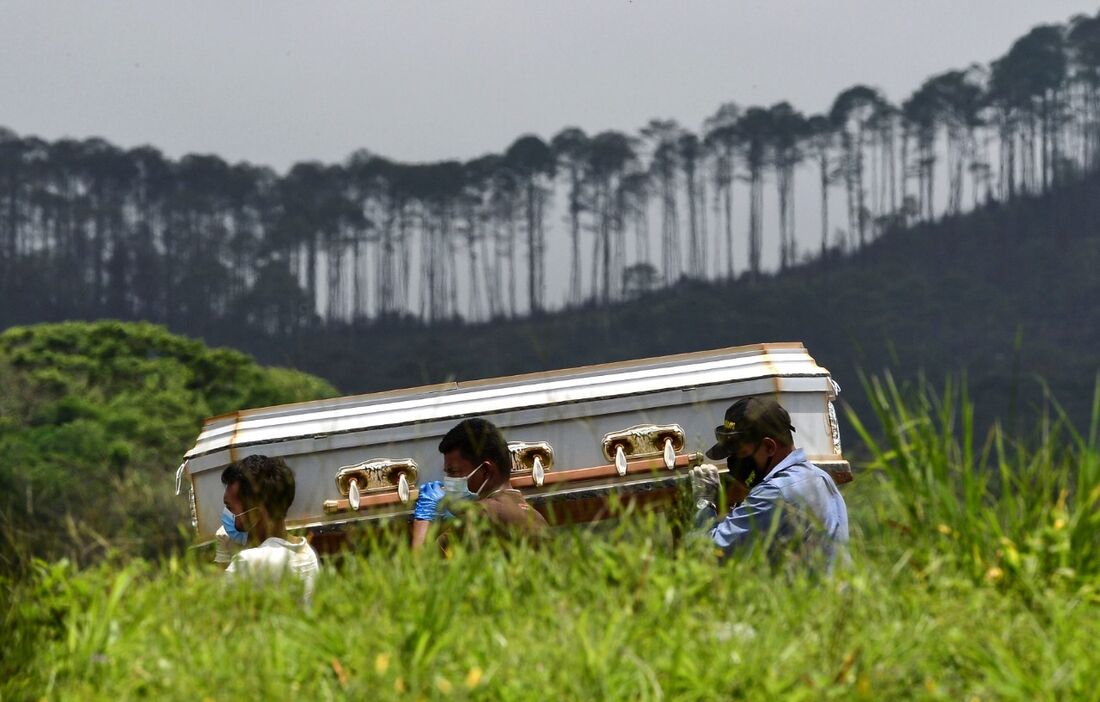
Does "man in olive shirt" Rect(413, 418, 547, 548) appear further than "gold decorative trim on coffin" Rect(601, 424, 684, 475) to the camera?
No

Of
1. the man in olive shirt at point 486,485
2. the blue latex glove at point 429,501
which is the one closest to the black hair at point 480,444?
the man in olive shirt at point 486,485

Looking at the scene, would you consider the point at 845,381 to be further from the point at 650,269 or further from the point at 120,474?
the point at 120,474

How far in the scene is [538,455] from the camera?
743 cm

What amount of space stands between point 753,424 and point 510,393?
2.71 m

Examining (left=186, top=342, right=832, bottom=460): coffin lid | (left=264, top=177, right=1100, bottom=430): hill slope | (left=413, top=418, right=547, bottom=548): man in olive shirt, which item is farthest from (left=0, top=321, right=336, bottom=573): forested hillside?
(left=264, top=177, right=1100, bottom=430): hill slope

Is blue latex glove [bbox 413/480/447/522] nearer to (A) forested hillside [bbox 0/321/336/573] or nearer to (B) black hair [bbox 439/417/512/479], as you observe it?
(B) black hair [bbox 439/417/512/479]

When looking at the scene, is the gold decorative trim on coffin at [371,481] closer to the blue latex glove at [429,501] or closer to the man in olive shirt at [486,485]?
the blue latex glove at [429,501]

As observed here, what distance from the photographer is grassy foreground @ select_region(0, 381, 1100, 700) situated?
3543mm

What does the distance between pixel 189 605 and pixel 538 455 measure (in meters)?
3.27

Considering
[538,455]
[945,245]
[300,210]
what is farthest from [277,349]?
[538,455]

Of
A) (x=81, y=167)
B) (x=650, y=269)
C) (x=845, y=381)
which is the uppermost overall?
(x=81, y=167)

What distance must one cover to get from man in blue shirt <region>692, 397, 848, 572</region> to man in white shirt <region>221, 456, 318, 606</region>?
1442 millimetres

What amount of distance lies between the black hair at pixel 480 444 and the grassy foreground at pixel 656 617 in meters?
0.69

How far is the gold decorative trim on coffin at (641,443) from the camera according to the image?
24.2 feet
